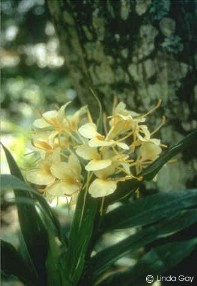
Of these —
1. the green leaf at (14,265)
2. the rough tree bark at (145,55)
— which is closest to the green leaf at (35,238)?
the green leaf at (14,265)

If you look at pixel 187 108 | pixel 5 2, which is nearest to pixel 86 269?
pixel 187 108

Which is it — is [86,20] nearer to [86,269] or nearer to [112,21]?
[112,21]

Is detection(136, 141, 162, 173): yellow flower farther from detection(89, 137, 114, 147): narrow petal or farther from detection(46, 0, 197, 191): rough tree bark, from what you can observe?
detection(46, 0, 197, 191): rough tree bark

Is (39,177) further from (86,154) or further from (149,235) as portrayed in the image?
(149,235)

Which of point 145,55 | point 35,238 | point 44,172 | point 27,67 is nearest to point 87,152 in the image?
point 44,172

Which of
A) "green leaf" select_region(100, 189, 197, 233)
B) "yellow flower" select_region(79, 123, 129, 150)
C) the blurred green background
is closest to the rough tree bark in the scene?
"green leaf" select_region(100, 189, 197, 233)

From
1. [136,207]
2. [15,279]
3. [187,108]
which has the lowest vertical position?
[15,279]
